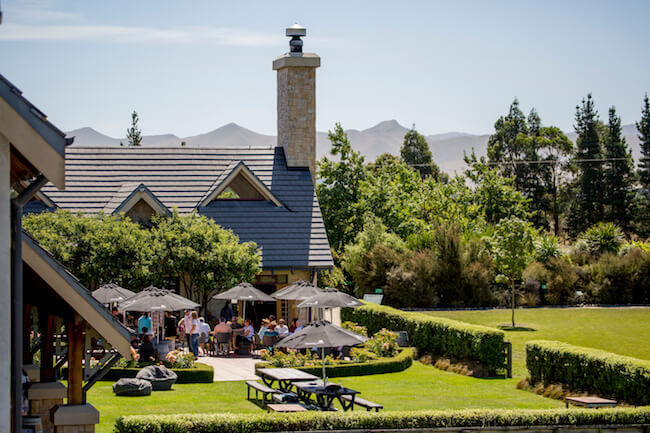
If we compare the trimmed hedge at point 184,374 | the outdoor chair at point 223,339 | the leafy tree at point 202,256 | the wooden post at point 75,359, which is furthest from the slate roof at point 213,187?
the wooden post at point 75,359

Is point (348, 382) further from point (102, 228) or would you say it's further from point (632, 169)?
point (632, 169)

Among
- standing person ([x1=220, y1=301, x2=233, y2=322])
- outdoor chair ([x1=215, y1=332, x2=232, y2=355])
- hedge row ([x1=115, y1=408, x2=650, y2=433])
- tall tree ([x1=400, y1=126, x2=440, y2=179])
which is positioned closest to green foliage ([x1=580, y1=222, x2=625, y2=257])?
standing person ([x1=220, y1=301, x2=233, y2=322])

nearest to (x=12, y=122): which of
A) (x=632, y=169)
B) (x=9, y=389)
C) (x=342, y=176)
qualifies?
(x=9, y=389)

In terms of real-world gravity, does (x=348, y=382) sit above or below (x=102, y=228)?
below

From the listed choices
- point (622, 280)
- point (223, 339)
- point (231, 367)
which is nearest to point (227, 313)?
point (223, 339)

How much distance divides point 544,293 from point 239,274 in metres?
22.1

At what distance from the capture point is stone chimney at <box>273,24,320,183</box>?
41.4 metres

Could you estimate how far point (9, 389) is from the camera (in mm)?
7547

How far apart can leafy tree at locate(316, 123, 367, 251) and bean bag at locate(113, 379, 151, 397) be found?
34499 millimetres

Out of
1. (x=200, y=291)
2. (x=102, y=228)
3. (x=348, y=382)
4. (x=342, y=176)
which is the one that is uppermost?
(x=342, y=176)

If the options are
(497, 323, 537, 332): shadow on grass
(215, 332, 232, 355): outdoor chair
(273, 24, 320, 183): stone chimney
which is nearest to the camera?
(215, 332, 232, 355): outdoor chair

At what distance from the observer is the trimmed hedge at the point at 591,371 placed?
60.2 ft

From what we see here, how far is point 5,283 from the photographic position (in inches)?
295

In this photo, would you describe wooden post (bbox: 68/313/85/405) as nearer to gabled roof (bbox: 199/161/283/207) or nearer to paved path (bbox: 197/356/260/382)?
paved path (bbox: 197/356/260/382)
